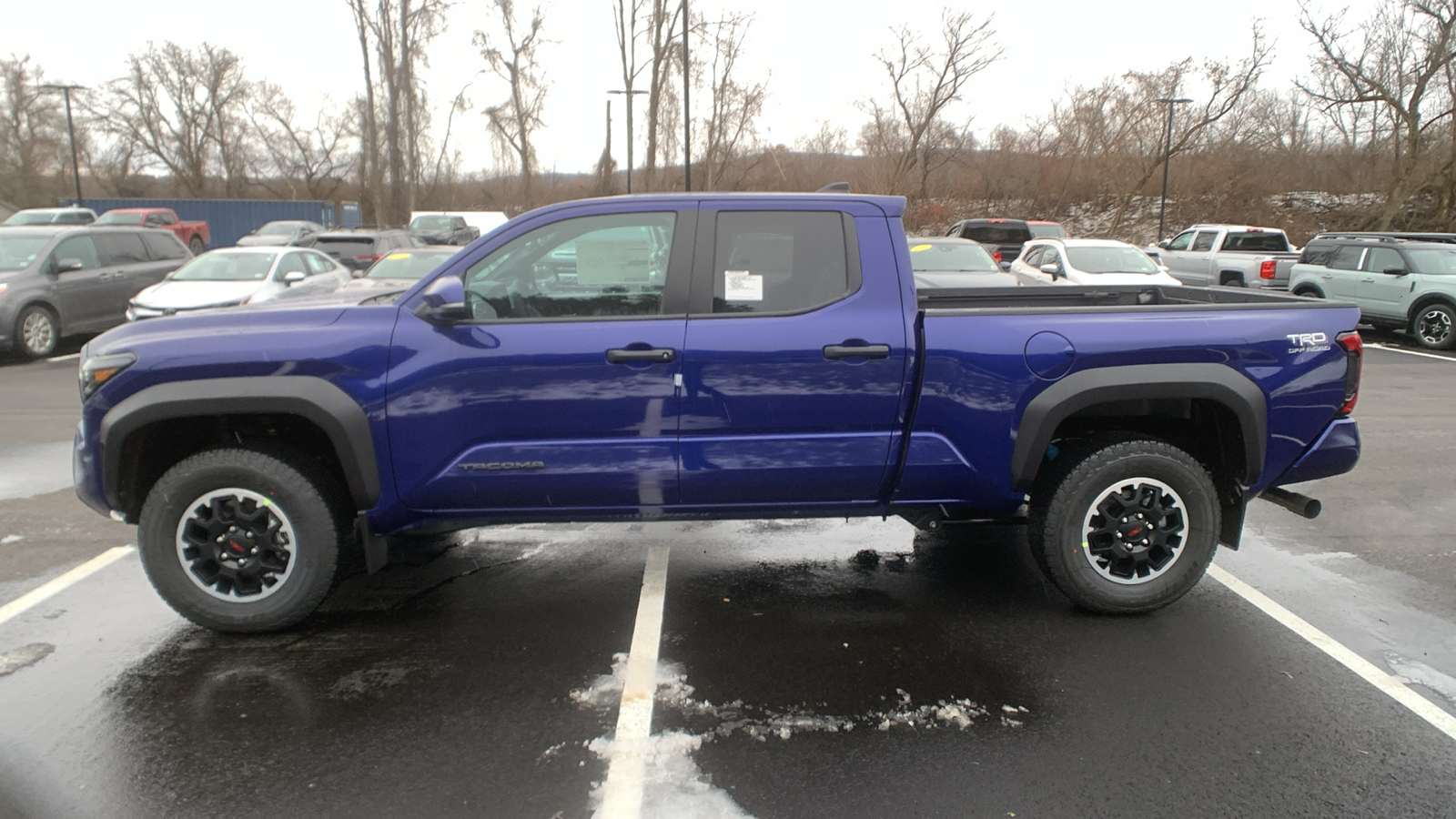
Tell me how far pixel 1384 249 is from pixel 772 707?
16.1 meters

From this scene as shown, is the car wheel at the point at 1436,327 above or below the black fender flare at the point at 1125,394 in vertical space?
below

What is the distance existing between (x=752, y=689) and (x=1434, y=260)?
622 inches

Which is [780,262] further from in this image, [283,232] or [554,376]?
[283,232]

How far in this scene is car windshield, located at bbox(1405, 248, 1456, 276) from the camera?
1414 centimetres

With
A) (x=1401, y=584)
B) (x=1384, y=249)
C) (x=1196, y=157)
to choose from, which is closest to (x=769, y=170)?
(x=1196, y=157)

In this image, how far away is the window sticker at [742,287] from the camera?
390cm

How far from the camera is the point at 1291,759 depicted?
3045mm

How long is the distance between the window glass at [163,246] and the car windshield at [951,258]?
1256cm

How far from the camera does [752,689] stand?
3.50m

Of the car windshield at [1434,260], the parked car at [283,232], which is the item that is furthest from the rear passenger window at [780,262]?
the parked car at [283,232]

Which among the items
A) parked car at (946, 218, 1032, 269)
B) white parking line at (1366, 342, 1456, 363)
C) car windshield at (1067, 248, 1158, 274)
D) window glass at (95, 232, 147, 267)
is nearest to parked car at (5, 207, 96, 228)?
window glass at (95, 232, 147, 267)

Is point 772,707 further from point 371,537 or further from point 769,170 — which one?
point 769,170

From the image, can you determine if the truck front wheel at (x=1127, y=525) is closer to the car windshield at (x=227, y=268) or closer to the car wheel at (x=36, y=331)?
the car windshield at (x=227, y=268)

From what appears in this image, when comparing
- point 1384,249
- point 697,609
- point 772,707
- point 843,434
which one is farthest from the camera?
point 1384,249
